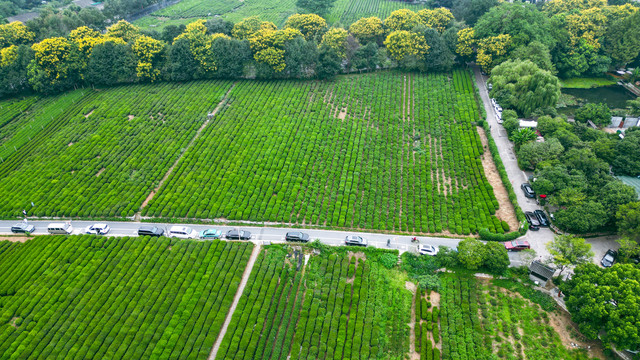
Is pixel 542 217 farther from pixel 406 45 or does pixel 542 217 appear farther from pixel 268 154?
pixel 406 45

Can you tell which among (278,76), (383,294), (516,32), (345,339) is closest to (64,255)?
(345,339)

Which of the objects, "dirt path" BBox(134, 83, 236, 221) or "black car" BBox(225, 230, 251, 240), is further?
"dirt path" BBox(134, 83, 236, 221)

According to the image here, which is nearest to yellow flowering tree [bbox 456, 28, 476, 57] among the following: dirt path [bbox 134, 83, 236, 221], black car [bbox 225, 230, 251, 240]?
dirt path [bbox 134, 83, 236, 221]

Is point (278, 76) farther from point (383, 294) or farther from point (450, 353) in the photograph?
point (450, 353)

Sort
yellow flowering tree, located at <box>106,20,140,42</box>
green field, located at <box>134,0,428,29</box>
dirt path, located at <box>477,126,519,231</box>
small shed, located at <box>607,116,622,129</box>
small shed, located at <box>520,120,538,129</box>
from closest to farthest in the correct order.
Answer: dirt path, located at <box>477,126,519,231</box>
small shed, located at <box>520,120,538,129</box>
small shed, located at <box>607,116,622,129</box>
yellow flowering tree, located at <box>106,20,140,42</box>
green field, located at <box>134,0,428,29</box>

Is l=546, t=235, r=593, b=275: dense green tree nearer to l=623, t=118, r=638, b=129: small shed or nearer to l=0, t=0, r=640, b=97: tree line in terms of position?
l=623, t=118, r=638, b=129: small shed

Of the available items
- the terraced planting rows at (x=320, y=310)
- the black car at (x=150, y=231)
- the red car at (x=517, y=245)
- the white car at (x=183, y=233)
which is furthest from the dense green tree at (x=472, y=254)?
the black car at (x=150, y=231)

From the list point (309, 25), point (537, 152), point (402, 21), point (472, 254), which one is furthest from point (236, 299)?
point (402, 21)
